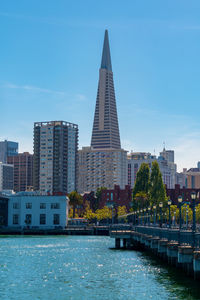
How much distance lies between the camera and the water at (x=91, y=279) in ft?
185

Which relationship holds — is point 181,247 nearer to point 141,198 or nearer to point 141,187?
point 141,198

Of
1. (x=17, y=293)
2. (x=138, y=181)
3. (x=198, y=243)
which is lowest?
(x=17, y=293)

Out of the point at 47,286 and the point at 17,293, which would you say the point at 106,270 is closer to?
the point at 47,286

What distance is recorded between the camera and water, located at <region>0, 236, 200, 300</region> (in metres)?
56.5

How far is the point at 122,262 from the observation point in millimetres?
90000

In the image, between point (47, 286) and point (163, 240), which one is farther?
point (163, 240)

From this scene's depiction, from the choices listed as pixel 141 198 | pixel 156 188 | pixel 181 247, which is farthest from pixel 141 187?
pixel 181 247

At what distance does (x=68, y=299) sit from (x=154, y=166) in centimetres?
13028

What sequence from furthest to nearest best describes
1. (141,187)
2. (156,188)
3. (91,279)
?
(141,187)
(156,188)
(91,279)

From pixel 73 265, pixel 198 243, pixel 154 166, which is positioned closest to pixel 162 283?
pixel 198 243

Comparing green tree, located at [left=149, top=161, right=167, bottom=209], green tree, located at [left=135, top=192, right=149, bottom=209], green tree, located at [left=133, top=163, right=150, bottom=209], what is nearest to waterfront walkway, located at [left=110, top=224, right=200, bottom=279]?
green tree, located at [left=135, top=192, right=149, bottom=209]

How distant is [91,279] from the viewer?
68.4m

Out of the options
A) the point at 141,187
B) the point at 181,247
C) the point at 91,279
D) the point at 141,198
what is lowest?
the point at 91,279

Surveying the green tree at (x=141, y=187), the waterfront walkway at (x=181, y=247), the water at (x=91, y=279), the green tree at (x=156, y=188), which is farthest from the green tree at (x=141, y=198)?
the water at (x=91, y=279)
